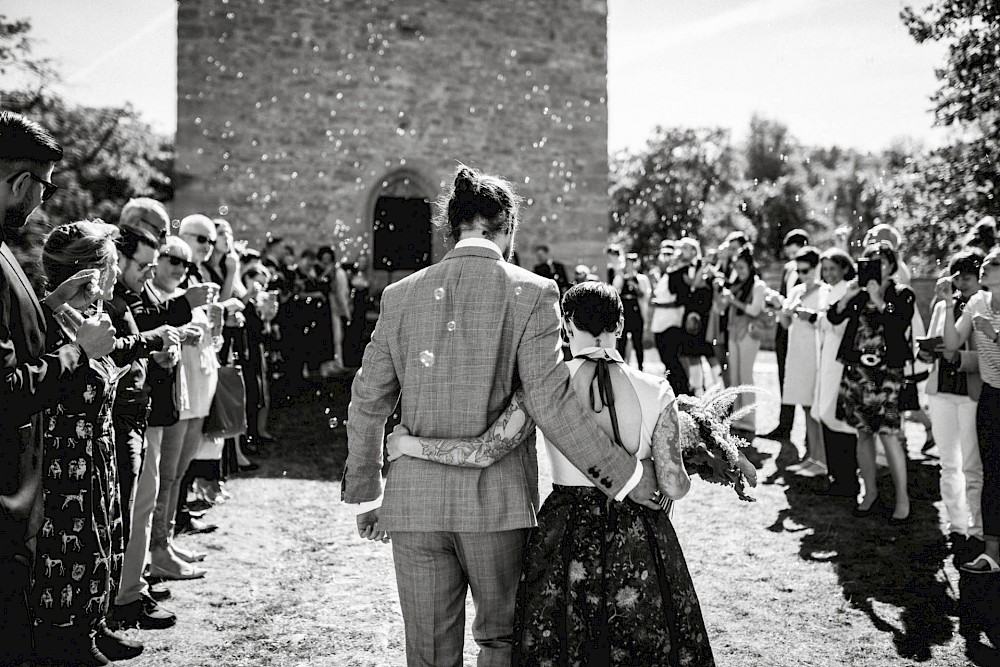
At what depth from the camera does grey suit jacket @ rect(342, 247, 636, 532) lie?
2.46 meters

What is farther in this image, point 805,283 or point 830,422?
point 805,283

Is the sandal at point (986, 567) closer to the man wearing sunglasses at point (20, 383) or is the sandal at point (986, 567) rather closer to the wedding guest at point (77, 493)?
the wedding guest at point (77, 493)

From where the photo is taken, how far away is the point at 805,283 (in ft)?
25.0

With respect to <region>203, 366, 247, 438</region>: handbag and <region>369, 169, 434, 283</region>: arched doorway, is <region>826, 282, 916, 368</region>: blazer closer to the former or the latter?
<region>203, 366, 247, 438</region>: handbag

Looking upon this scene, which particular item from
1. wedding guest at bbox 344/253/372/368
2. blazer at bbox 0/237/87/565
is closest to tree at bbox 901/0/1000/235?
wedding guest at bbox 344/253/372/368

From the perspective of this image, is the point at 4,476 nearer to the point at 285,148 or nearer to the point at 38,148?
the point at 38,148

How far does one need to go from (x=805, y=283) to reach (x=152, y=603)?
619 cm

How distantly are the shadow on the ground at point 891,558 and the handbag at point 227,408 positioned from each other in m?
3.86

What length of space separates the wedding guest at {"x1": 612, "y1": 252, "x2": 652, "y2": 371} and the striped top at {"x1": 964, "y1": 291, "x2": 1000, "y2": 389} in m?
5.89

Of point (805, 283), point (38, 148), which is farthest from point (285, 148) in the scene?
point (38, 148)

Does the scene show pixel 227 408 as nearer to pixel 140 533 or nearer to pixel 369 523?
pixel 140 533

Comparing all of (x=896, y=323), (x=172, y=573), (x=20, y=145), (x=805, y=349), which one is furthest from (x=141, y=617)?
(x=805, y=349)

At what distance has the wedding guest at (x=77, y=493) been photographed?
A: 10.4 feet

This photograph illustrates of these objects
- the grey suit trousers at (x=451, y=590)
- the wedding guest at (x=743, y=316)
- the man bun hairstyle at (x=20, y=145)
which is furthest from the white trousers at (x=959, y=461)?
the man bun hairstyle at (x=20, y=145)
